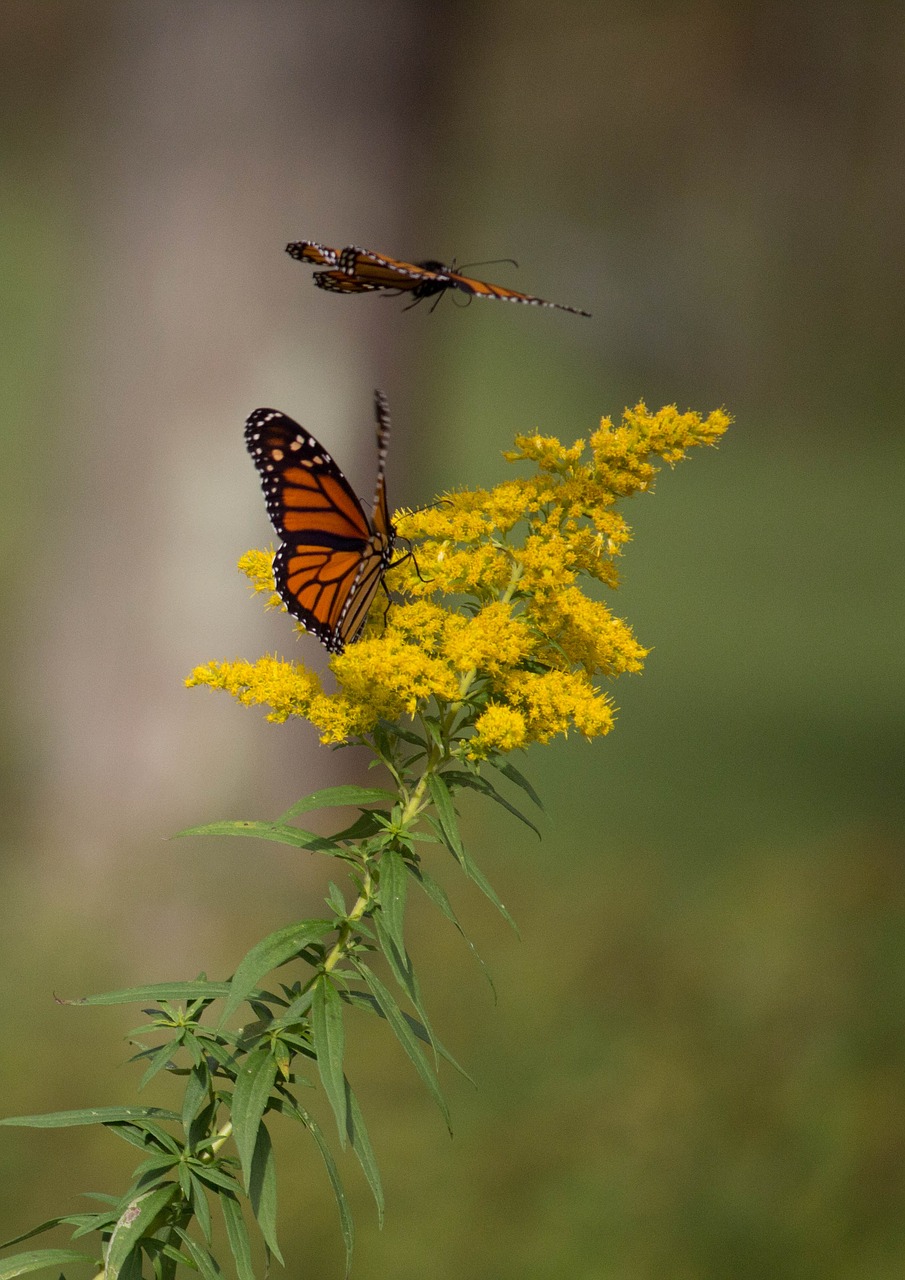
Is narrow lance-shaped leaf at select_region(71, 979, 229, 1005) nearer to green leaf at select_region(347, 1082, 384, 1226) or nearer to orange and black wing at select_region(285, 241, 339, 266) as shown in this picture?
green leaf at select_region(347, 1082, 384, 1226)

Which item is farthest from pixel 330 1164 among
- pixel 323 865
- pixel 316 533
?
pixel 323 865

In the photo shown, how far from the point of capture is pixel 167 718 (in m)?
5.63

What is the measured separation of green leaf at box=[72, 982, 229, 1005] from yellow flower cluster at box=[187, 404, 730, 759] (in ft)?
1.36

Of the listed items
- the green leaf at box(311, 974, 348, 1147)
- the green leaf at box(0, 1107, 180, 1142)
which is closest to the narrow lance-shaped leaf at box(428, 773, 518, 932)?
the green leaf at box(311, 974, 348, 1147)

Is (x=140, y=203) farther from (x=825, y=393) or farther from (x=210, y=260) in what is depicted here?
(x=825, y=393)

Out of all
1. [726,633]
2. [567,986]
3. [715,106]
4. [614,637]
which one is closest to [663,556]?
[726,633]

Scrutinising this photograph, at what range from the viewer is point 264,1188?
5.69 feet

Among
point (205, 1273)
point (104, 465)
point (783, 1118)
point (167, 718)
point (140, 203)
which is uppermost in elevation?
point (140, 203)

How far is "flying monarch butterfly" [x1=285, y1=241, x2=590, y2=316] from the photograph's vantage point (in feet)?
6.46

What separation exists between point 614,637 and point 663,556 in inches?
566

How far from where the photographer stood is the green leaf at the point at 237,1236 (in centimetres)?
177

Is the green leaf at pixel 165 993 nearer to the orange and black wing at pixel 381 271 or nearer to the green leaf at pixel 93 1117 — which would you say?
the green leaf at pixel 93 1117

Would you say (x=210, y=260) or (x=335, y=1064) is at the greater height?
(x=210, y=260)

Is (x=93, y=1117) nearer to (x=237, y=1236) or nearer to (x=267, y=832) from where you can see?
(x=237, y=1236)
